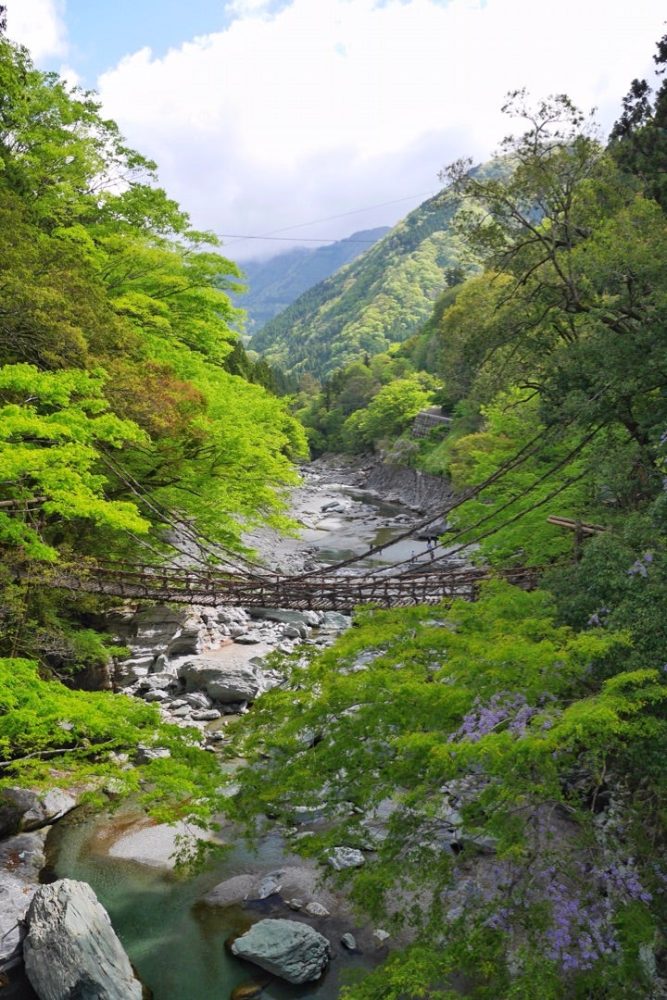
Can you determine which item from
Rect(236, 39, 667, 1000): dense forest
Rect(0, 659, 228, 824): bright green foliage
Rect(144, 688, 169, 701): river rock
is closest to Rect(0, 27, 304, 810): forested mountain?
Rect(0, 659, 228, 824): bright green foliage

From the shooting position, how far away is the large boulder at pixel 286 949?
6.48m

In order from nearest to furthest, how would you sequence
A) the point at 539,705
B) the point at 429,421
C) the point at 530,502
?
the point at 539,705
the point at 530,502
the point at 429,421

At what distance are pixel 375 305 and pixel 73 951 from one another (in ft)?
360

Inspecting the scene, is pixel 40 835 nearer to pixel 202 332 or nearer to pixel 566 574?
pixel 566 574

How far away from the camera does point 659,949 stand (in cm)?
545

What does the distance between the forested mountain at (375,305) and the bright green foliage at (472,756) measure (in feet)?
281

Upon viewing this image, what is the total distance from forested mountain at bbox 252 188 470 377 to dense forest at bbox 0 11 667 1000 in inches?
3051

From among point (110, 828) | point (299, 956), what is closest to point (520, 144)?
point (299, 956)

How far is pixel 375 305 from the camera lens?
108625 mm

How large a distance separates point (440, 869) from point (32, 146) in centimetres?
1436

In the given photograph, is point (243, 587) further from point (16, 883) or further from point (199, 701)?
point (16, 883)

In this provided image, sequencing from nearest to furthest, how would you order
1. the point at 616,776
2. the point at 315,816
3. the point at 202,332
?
the point at 616,776
the point at 315,816
the point at 202,332

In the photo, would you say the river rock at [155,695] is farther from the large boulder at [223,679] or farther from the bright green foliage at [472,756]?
the bright green foliage at [472,756]

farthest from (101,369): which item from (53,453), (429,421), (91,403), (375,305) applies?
(375,305)
